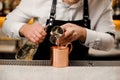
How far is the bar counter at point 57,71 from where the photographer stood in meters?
0.88

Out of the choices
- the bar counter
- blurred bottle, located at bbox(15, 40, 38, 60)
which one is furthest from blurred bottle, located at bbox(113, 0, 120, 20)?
A: the bar counter

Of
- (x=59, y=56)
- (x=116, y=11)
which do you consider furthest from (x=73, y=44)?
(x=116, y=11)

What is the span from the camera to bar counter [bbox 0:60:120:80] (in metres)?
0.88

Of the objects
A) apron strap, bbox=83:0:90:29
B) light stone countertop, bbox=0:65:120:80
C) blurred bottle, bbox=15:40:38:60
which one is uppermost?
apron strap, bbox=83:0:90:29

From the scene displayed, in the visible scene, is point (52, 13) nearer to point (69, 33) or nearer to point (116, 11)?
point (69, 33)

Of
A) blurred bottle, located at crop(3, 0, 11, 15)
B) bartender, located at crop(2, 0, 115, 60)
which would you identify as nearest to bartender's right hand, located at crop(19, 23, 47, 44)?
bartender, located at crop(2, 0, 115, 60)

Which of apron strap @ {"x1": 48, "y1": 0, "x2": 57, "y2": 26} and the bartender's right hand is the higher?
apron strap @ {"x1": 48, "y1": 0, "x2": 57, "y2": 26}

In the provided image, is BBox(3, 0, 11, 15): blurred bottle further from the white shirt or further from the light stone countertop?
the light stone countertop

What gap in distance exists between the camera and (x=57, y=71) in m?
0.93

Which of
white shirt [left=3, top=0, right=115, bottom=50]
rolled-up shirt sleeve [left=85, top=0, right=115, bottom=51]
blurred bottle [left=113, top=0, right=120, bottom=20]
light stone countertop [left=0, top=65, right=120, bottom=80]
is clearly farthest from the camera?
blurred bottle [left=113, top=0, right=120, bottom=20]

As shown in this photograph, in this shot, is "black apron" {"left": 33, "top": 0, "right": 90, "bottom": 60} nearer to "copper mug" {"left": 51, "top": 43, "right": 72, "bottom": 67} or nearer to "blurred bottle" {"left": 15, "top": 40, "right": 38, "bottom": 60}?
"blurred bottle" {"left": 15, "top": 40, "right": 38, "bottom": 60}

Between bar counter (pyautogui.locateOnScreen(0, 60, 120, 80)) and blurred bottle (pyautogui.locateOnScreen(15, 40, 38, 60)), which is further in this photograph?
blurred bottle (pyautogui.locateOnScreen(15, 40, 38, 60))

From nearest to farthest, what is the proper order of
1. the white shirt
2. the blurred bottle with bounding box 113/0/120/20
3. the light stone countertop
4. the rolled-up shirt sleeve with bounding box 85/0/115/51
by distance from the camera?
the light stone countertop
the rolled-up shirt sleeve with bounding box 85/0/115/51
the white shirt
the blurred bottle with bounding box 113/0/120/20

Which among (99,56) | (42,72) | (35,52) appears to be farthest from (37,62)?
(99,56)
